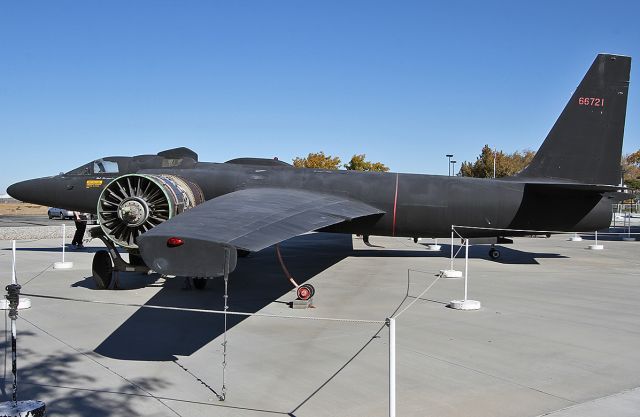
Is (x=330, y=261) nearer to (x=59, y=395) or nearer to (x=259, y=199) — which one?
(x=259, y=199)

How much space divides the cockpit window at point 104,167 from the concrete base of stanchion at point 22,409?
1111cm

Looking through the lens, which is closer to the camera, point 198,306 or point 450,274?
point 198,306

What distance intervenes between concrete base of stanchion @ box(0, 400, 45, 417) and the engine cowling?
19.5 feet

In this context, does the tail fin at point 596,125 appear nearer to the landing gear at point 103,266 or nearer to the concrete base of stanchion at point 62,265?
the landing gear at point 103,266

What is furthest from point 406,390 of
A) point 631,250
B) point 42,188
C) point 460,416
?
point 631,250

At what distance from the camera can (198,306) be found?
9664 millimetres

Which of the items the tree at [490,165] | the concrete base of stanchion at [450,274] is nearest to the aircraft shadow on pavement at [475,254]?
the concrete base of stanchion at [450,274]

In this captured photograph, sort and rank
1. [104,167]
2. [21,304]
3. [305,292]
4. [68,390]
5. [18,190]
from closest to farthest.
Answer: [68,390] → [21,304] → [305,292] → [104,167] → [18,190]

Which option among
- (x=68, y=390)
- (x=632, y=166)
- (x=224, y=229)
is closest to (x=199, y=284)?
(x=224, y=229)

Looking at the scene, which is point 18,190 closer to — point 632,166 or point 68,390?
point 68,390

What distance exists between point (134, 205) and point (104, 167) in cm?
533

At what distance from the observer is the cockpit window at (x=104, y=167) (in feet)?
47.8

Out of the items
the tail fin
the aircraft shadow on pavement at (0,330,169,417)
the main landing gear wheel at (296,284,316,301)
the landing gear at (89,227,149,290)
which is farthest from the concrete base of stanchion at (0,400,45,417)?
the tail fin

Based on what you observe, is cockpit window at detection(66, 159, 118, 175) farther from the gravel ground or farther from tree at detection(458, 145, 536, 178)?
tree at detection(458, 145, 536, 178)
